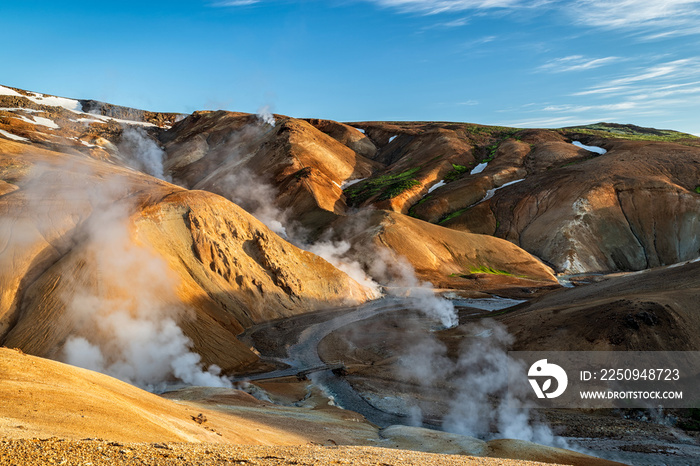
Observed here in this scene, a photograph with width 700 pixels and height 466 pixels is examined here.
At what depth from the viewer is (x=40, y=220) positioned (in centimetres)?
3659

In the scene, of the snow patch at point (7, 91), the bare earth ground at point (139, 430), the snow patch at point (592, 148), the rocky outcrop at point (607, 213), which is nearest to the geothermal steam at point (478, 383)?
the bare earth ground at point (139, 430)

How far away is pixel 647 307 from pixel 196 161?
102 m

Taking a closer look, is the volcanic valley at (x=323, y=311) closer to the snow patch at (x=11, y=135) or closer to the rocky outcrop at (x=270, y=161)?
the snow patch at (x=11, y=135)

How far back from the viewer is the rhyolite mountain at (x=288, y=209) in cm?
3459

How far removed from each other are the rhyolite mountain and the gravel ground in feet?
66.2

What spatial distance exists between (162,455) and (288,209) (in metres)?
78.0

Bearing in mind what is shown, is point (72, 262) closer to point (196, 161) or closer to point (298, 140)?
point (298, 140)

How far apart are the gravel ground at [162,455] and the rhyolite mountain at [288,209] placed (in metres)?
20.2

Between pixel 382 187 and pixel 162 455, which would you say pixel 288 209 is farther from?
pixel 162 455

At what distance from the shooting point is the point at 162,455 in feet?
31.1

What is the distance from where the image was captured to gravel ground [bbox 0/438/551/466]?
828 cm

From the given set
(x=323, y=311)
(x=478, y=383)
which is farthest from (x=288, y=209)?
(x=478, y=383)

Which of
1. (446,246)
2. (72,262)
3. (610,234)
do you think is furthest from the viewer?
(610,234)

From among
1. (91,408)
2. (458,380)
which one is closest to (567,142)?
(458,380)
